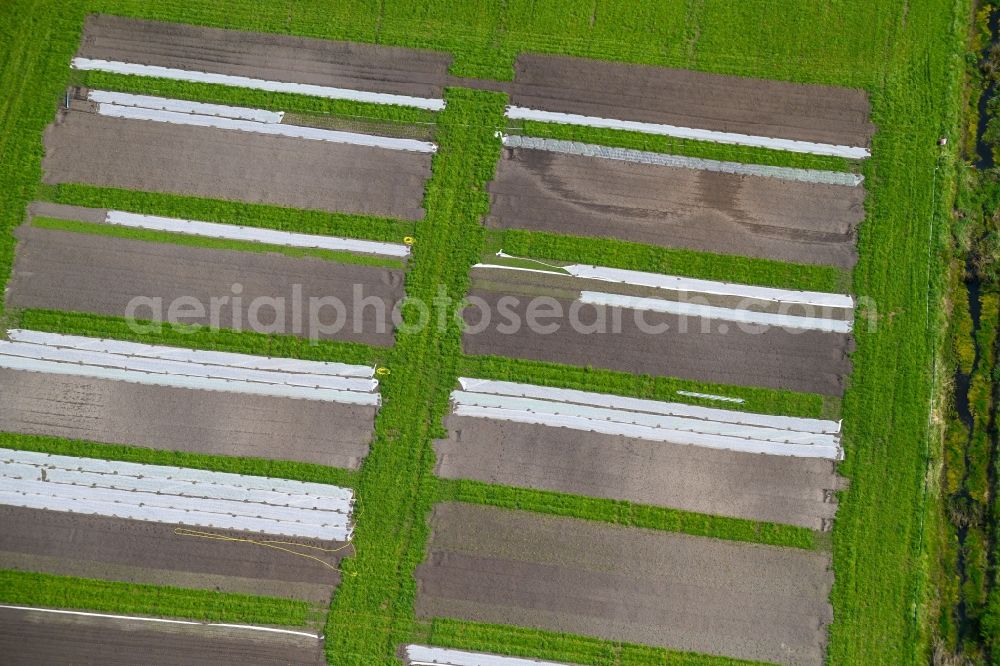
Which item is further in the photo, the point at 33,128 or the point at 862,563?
the point at 33,128

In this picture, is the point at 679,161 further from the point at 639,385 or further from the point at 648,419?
the point at 648,419

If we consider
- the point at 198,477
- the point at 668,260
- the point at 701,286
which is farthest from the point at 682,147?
the point at 198,477

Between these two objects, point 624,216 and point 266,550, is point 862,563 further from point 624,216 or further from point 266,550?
point 266,550

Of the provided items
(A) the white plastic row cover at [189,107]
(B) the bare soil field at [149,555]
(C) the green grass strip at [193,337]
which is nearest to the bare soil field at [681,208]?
(C) the green grass strip at [193,337]

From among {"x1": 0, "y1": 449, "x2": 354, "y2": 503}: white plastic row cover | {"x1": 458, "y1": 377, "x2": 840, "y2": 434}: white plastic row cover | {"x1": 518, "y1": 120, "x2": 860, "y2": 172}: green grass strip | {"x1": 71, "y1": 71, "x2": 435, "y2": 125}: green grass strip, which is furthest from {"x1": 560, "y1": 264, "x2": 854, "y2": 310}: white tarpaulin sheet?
{"x1": 0, "y1": 449, "x2": 354, "y2": 503}: white plastic row cover

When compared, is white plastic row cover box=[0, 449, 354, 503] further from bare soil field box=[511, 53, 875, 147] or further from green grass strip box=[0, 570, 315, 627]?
bare soil field box=[511, 53, 875, 147]

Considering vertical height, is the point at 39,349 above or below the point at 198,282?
below

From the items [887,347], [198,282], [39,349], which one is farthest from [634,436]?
[39,349]
